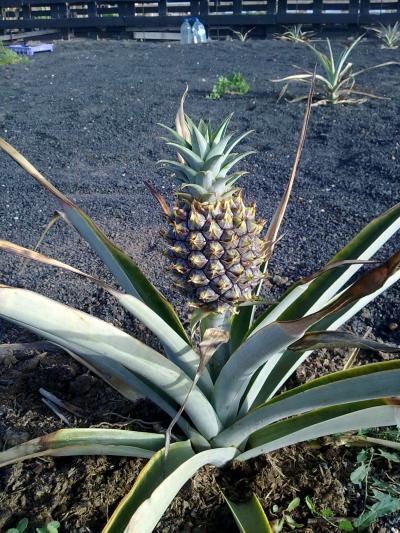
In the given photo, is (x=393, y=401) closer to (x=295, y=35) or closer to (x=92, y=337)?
(x=92, y=337)

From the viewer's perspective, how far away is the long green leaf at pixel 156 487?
120 centimetres

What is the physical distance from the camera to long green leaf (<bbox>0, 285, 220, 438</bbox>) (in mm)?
1045

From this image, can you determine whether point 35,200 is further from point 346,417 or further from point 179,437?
point 346,417

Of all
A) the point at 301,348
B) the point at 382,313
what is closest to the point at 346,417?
the point at 301,348

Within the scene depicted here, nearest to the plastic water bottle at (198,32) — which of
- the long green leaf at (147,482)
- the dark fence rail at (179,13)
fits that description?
the dark fence rail at (179,13)

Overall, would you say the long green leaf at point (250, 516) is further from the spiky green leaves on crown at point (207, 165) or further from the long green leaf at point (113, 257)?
the spiky green leaves on crown at point (207, 165)

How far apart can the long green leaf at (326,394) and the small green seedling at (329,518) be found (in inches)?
11.2

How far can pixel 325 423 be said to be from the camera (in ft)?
4.45

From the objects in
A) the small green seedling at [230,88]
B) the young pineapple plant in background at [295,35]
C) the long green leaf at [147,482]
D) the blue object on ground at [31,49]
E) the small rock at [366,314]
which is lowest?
the small rock at [366,314]

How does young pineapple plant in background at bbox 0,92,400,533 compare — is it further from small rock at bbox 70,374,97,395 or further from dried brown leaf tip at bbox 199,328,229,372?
small rock at bbox 70,374,97,395

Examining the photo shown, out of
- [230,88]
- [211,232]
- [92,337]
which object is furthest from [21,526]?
[230,88]

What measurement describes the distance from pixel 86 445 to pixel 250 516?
488mm

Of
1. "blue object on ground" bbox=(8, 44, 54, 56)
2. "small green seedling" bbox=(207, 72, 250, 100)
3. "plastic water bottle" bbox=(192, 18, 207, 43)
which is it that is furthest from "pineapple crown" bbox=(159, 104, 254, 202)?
"plastic water bottle" bbox=(192, 18, 207, 43)

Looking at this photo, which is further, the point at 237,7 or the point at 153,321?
the point at 237,7
